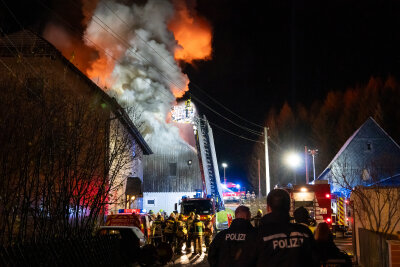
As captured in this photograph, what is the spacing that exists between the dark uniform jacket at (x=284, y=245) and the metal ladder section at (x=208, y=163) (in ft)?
72.4

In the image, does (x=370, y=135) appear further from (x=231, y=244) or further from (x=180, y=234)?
(x=231, y=244)

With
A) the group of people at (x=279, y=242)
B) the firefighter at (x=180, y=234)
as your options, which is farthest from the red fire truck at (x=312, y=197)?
the group of people at (x=279, y=242)

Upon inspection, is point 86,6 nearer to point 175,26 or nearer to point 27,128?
point 175,26

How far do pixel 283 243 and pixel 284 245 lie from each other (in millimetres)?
19

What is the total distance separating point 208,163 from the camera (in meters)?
27.2

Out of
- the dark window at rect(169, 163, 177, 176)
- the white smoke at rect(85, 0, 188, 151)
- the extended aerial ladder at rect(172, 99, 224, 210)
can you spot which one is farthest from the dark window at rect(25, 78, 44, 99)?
the dark window at rect(169, 163, 177, 176)

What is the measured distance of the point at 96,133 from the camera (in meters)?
11.7

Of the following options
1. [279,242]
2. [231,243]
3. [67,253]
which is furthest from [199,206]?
[279,242]

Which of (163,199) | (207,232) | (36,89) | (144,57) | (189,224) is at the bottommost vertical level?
(207,232)

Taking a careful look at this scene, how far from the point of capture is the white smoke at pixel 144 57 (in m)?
40.3

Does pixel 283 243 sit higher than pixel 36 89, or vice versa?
pixel 36 89

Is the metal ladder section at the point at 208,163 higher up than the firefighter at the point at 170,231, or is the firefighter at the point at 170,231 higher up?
the metal ladder section at the point at 208,163

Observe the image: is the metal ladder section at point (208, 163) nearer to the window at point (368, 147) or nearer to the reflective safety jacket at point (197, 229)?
the reflective safety jacket at point (197, 229)

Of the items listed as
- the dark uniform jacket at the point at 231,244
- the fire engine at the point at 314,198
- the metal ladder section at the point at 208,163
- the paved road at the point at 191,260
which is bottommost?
the paved road at the point at 191,260
